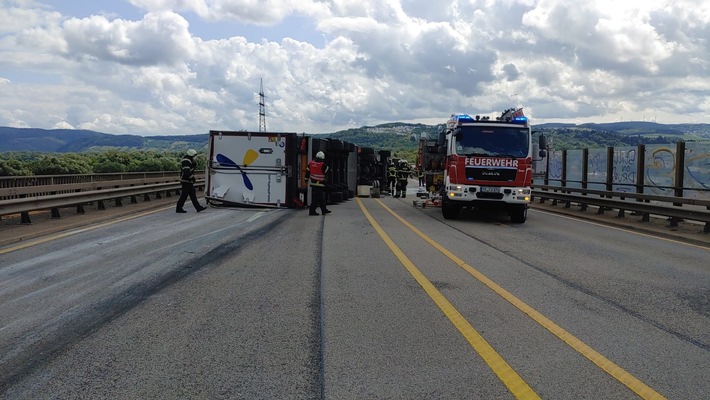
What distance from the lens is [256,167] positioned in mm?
18250

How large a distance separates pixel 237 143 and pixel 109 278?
11.1 metres

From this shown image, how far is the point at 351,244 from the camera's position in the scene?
10.9m

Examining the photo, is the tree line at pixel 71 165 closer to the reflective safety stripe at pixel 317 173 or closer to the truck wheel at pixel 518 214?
the reflective safety stripe at pixel 317 173

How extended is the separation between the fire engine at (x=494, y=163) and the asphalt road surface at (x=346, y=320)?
493 centimetres

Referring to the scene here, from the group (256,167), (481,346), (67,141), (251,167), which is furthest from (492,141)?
(67,141)

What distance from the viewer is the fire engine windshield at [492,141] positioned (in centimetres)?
1578

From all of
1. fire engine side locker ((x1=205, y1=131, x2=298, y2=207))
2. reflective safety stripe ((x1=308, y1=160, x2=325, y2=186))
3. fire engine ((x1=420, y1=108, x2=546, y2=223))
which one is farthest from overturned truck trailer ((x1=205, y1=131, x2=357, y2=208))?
fire engine ((x1=420, y1=108, x2=546, y2=223))

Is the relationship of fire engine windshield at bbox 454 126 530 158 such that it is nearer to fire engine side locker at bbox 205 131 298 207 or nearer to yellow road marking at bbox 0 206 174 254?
fire engine side locker at bbox 205 131 298 207

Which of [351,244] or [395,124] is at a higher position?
[395,124]

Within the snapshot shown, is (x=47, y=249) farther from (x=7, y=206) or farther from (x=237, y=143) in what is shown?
(x=237, y=143)

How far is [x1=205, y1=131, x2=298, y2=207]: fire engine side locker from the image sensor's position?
18.2 meters

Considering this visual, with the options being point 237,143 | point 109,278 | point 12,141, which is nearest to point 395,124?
point 12,141

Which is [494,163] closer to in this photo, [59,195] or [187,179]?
[187,179]

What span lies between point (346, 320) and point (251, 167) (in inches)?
517
